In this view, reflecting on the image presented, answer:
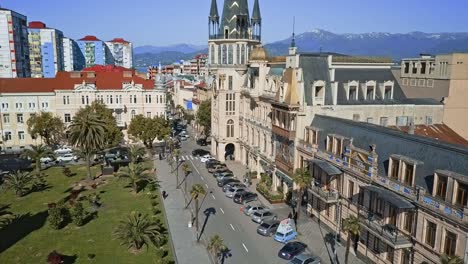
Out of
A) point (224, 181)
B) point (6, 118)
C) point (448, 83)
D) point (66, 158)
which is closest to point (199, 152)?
point (224, 181)

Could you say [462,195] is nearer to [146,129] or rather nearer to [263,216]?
[263,216]

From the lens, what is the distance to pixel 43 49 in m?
183

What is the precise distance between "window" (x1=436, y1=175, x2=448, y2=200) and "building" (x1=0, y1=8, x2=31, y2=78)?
134m

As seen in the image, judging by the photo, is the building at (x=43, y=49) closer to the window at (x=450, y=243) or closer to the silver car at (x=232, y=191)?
the silver car at (x=232, y=191)

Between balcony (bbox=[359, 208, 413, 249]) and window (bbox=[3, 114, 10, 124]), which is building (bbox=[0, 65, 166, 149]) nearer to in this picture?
window (bbox=[3, 114, 10, 124])

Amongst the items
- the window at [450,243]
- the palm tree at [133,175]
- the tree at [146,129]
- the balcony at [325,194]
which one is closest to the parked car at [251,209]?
the balcony at [325,194]

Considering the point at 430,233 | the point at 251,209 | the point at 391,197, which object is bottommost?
the point at 251,209

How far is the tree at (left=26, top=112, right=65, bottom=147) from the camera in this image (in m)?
81.9

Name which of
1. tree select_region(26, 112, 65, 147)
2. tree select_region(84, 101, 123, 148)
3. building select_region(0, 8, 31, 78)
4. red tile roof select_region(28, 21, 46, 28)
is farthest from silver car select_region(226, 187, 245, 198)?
red tile roof select_region(28, 21, 46, 28)

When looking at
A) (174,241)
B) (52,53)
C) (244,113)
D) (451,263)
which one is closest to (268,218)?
(174,241)

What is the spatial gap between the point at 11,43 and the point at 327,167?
401 feet

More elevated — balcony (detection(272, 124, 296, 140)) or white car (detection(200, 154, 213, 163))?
balcony (detection(272, 124, 296, 140))

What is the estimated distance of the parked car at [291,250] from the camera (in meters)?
39.0

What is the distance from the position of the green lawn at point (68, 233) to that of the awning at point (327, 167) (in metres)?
19.9
